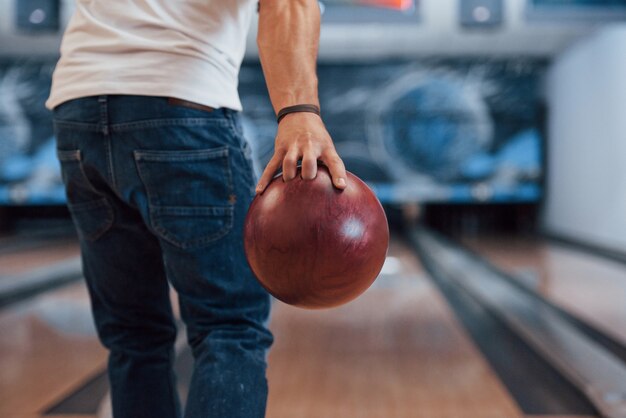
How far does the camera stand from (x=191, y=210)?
771mm

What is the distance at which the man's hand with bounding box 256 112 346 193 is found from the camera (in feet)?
2.33

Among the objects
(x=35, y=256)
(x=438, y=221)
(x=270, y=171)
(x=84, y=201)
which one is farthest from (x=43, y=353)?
(x=438, y=221)

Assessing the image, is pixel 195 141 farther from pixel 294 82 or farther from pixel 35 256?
pixel 35 256

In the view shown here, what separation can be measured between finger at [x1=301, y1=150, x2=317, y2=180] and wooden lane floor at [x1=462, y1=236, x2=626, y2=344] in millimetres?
1964

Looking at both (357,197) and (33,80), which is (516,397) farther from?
(33,80)

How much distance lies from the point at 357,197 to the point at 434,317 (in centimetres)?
203

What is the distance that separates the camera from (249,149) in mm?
845

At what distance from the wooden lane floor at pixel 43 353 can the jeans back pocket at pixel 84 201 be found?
33.1 inches

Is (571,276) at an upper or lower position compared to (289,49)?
lower

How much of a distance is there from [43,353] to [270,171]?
1.73 m

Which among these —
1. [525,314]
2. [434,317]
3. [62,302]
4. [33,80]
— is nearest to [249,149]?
[434,317]

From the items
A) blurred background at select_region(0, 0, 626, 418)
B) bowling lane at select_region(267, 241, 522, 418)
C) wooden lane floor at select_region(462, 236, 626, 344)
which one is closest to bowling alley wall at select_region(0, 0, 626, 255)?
blurred background at select_region(0, 0, 626, 418)

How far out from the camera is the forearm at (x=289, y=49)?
2.50 ft

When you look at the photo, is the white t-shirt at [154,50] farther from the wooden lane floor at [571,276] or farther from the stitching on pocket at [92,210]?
the wooden lane floor at [571,276]
